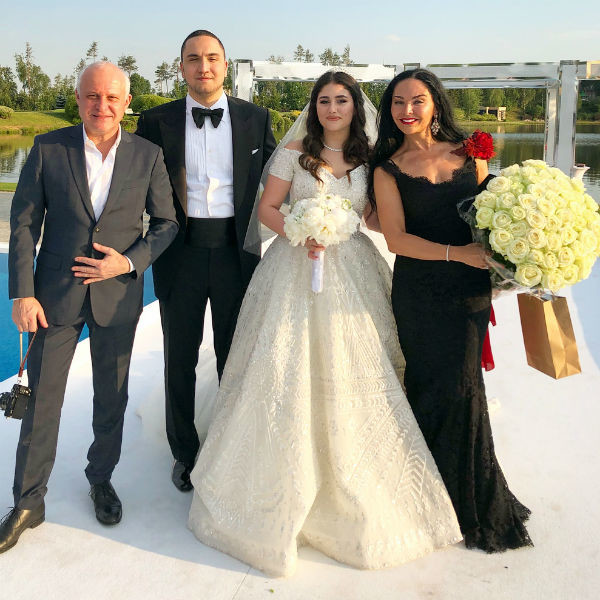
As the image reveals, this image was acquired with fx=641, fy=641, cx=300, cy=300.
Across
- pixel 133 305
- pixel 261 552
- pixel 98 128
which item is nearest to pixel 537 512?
pixel 261 552

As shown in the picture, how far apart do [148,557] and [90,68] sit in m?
2.11

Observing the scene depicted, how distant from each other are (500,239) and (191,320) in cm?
163

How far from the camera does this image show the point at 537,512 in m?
3.10

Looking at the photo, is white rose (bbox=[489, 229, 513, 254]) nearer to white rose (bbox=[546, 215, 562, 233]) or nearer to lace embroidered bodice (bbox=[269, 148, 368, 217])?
white rose (bbox=[546, 215, 562, 233])

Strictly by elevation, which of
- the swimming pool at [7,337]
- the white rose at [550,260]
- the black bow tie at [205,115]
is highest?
the black bow tie at [205,115]

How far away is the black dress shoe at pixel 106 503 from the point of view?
2.98 meters

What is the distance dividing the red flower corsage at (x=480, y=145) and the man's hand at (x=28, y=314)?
199 cm

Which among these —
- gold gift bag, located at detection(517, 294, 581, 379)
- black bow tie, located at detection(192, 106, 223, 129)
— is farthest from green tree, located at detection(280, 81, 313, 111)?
gold gift bag, located at detection(517, 294, 581, 379)

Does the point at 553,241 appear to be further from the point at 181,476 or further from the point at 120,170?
the point at 181,476

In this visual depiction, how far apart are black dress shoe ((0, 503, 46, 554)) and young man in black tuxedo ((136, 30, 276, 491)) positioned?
2.32 feet

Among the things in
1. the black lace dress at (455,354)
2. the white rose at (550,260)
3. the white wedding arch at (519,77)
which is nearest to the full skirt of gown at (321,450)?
the black lace dress at (455,354)

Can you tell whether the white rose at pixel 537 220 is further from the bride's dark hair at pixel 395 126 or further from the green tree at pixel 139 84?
the green tree at pixel 139 84

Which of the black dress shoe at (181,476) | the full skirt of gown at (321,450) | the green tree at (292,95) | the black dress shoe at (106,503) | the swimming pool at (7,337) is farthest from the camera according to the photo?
the green tree at (292,95)

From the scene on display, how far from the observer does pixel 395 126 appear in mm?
2969
